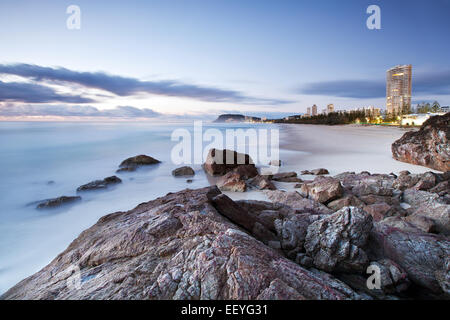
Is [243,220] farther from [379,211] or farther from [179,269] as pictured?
[379,211]

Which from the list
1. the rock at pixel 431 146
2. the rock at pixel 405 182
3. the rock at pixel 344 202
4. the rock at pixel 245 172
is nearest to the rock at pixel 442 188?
the rock at pixel 405 182

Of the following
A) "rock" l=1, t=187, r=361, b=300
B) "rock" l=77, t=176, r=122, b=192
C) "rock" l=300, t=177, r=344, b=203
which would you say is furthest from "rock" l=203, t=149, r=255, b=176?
"rock" l=1, t=187, r=361, b=300

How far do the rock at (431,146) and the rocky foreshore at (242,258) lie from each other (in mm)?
7847

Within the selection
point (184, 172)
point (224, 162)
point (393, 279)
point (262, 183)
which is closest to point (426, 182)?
point (262, 183)

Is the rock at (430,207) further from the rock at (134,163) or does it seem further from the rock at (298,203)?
the rock at (134,163)

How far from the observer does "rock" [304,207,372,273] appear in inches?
112

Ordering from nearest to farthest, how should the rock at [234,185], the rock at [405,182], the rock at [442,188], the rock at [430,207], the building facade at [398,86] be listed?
1. the rock at [430,207]
2. the rock at [442,188]
3. the rock at [405,182]
4. the rock at [234,185]
5. the building facade at [398,86]

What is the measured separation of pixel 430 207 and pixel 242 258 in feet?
16.1

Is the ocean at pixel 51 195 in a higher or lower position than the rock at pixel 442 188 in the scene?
lower

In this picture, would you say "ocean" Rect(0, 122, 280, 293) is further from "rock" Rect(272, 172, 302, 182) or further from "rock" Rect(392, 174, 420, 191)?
"rock" Rect(392, 174, 420, 191)

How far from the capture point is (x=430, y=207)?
4.81m

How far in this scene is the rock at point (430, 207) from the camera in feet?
13.9

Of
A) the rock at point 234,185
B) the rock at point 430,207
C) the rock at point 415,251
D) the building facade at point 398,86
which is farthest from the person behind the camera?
the building facade at point 398,86
